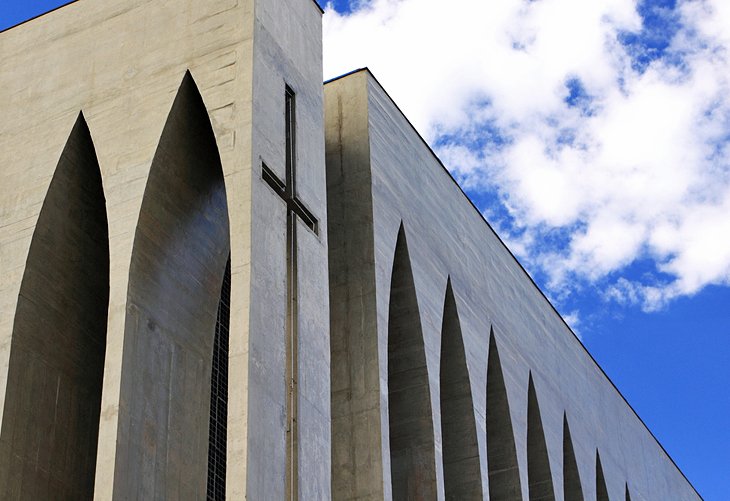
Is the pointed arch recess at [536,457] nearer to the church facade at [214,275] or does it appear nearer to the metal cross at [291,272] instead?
the church facade at [214,275]

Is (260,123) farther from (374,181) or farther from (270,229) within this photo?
(374,181)

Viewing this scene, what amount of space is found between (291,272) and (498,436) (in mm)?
9070

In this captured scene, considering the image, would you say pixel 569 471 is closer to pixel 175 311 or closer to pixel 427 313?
pixel 427 313

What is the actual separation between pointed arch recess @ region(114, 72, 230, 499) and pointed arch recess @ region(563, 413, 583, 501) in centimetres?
1164

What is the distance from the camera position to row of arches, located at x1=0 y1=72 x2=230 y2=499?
17.9 metres

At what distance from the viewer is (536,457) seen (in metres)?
27.8

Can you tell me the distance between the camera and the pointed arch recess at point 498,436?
84.3ft

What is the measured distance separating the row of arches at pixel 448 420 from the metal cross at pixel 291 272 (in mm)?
4052

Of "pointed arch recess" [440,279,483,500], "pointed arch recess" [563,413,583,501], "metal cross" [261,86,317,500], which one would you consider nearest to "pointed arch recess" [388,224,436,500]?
"pointed arch recess" [440,279,483,500]

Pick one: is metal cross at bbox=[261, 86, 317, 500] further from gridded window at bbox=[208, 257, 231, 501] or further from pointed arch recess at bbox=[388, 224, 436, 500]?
pointed arch recess at bbox=[388, 224, 436, 500]

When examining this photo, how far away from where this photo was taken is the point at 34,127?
2050 cm

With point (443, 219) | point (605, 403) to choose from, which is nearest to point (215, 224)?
point (443, 219)

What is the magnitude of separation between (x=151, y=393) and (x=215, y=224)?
9.94 feet

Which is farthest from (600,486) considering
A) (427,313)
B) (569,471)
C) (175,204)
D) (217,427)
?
(175,204)
